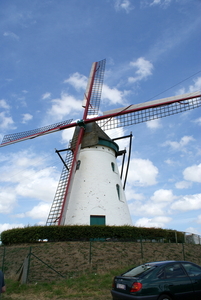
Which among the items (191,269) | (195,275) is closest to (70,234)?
(191,269)

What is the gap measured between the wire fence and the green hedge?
0.66 meters

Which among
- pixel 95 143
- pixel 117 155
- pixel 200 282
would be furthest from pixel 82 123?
pixel 200 282

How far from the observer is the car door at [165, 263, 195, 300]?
6723 mm

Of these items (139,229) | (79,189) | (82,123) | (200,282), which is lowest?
(200,282)

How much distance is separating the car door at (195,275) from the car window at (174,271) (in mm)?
231

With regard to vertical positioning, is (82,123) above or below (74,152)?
A: above

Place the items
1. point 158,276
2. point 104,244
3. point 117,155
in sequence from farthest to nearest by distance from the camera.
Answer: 1. point 117,155
2. point 104,244
3. point 158,276

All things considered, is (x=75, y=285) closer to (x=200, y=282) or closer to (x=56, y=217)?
(x=200, y=282)

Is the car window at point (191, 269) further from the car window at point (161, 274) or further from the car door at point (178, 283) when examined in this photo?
the car window at point (161, 274)

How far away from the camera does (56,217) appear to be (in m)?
18.2

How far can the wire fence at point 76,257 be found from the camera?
12055 mm

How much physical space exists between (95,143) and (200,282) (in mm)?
15171

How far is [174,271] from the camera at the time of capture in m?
7.19

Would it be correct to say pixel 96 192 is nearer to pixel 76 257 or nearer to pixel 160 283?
pixel 76 257
